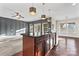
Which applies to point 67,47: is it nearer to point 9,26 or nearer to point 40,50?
point 40,50

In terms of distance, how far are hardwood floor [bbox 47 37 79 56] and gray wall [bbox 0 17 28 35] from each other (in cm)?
76

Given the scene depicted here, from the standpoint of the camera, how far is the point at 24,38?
172 centimetres

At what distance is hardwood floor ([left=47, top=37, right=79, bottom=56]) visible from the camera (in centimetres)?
172

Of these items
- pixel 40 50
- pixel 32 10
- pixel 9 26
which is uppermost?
pixel 32 10

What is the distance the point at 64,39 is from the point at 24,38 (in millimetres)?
721

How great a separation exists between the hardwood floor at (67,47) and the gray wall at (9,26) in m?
0.76

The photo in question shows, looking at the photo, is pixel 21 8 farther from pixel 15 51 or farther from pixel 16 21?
pixel 15 51

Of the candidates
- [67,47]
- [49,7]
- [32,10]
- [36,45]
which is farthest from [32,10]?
[67,47]

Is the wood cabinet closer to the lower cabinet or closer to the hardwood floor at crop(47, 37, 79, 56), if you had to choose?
the lower cabinet

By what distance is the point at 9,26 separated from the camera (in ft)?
5.32

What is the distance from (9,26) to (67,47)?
1072mm

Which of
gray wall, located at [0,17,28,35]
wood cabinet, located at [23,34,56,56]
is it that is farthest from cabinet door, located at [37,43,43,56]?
gray wall, located at [0,17,28,35]

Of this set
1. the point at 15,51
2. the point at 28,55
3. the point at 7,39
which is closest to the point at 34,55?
the point at 28,55

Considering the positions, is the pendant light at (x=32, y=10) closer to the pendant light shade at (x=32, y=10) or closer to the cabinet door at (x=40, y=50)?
the pendant light shade at (x=32, y=10)
